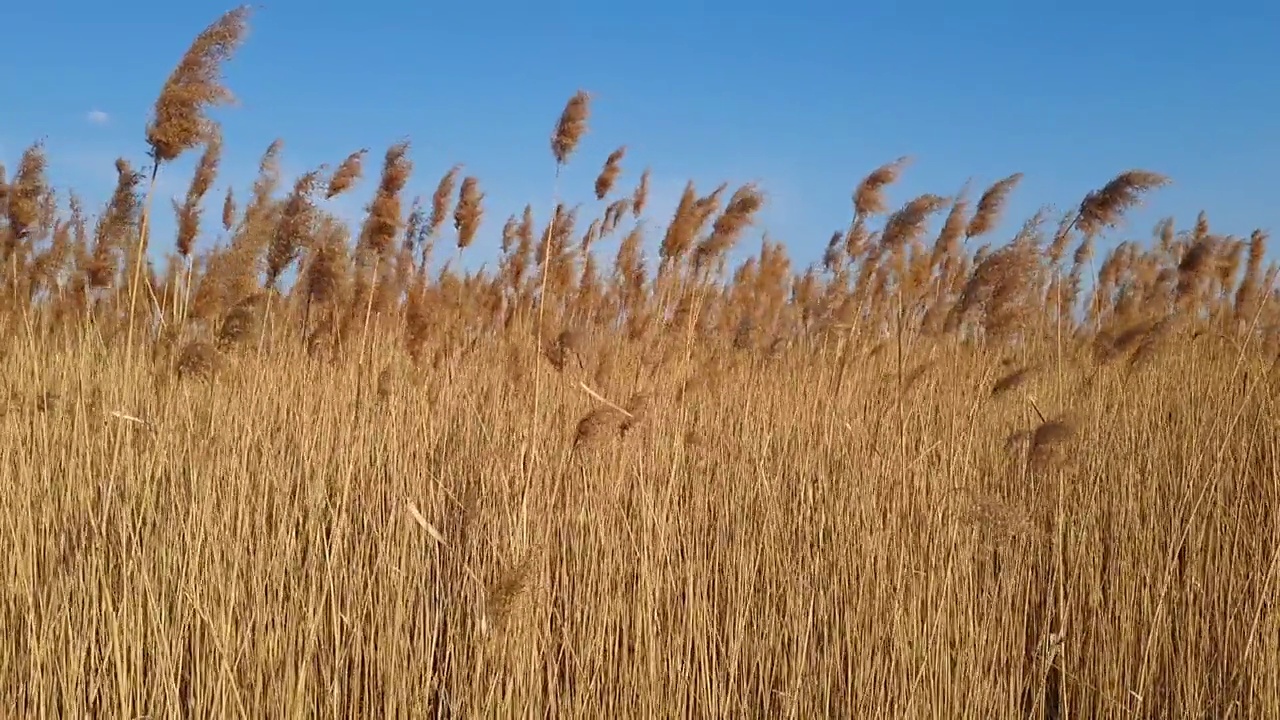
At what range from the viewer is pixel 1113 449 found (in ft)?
12.7

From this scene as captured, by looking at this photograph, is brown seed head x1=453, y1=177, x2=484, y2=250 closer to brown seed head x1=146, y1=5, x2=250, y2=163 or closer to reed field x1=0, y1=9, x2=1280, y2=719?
reed field x1=0, y1=9, x2=1280, y2=719

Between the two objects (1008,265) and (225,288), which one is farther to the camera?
(225,288)

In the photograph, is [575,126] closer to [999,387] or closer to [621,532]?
[621,532]

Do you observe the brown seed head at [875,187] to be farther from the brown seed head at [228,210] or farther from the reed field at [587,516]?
the brown seed head at [228,210]

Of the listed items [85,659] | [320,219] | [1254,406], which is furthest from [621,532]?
[1254,406]

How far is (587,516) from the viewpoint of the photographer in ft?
10.3

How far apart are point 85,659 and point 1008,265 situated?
9.32ft

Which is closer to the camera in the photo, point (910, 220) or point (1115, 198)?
point (1115, 198)

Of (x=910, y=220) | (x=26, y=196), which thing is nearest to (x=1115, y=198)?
(x=910, y=220)

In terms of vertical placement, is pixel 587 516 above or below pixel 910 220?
below

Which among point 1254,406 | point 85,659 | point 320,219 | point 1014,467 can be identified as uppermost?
point 320,219

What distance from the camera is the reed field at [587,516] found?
8.05 feet

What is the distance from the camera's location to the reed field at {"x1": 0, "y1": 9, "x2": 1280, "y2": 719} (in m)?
2.45

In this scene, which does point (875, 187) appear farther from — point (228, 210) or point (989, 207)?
point (228, 210)
